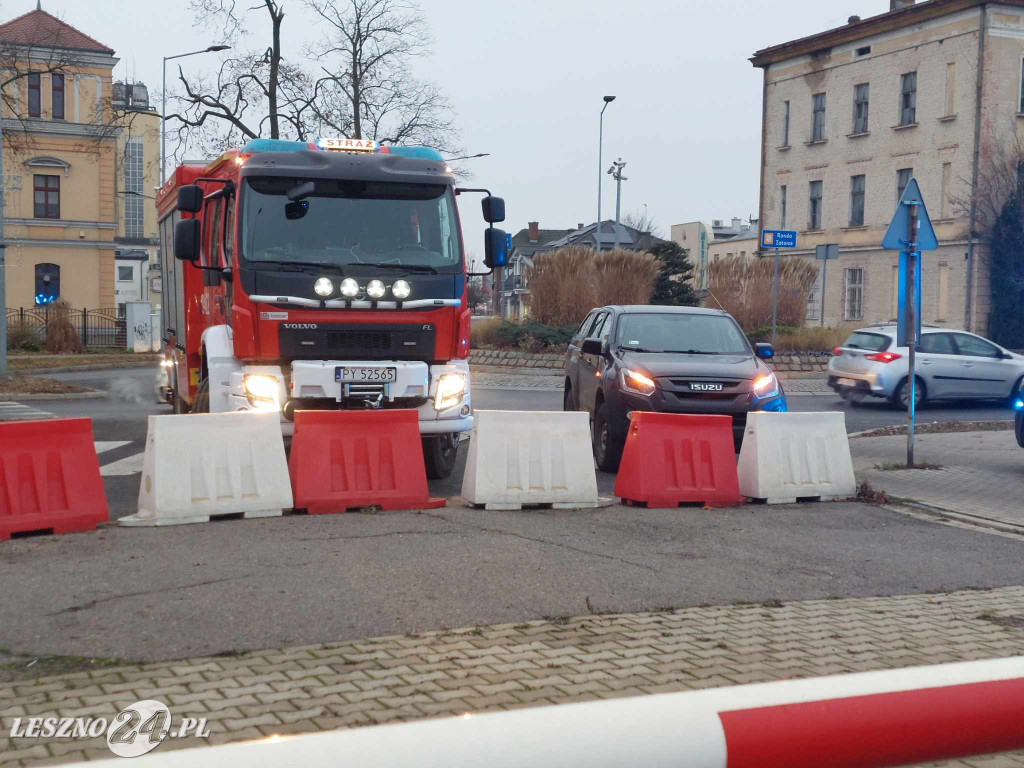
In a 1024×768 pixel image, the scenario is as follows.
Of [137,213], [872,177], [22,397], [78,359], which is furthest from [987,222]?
[137,213]

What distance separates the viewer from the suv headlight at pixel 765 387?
1169 centimetres

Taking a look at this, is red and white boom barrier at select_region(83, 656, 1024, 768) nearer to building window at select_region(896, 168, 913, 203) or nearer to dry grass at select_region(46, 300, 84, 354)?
dry grass at select_region(46, 300, 84, 354)

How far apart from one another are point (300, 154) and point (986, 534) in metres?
6.51

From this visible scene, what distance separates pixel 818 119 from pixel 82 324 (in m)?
32.3

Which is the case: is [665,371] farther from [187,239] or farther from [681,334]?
[187,239]

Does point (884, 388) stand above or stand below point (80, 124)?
below

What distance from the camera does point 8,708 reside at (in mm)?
4359

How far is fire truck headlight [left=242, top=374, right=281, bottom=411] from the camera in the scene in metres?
9.72

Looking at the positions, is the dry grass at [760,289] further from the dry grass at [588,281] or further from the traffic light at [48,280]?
the traffic light at [48,280]

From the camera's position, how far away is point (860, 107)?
161ft

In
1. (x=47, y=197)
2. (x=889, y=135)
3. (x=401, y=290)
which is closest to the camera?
(x=401, y=290)

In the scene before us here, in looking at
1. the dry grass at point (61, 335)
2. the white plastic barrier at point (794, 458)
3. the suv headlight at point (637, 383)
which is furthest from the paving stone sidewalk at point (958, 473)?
the dry grass at point (61, 335)

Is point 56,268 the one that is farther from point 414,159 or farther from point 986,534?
point 986,534

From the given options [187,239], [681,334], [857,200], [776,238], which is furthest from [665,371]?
[857,200]
